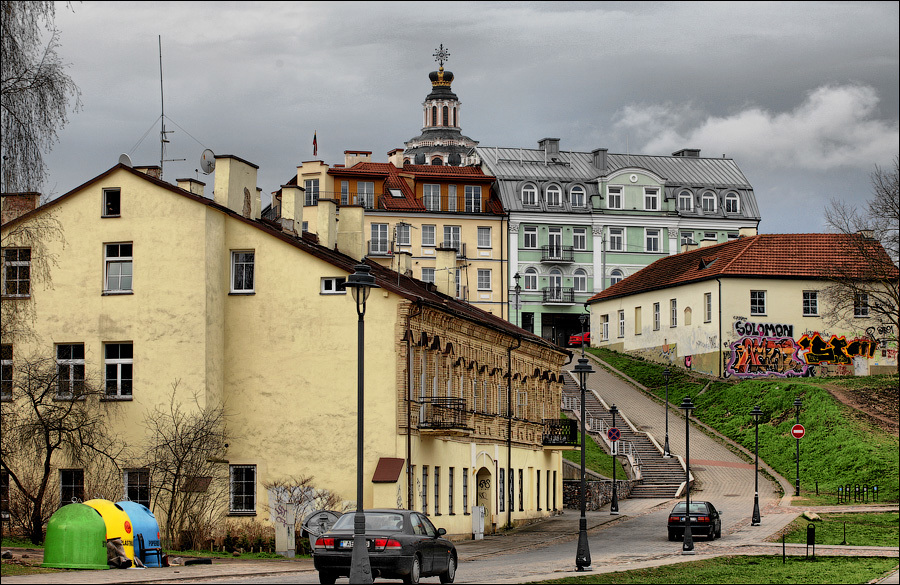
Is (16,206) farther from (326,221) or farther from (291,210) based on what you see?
(326,221)

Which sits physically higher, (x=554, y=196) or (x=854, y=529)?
(x=554, y=196)

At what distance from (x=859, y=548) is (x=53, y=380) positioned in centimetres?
2401

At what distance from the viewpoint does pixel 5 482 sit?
39219 mm

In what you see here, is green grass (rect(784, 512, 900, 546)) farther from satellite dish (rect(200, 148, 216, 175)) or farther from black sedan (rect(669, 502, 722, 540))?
satellite dish (rect(200, 148, 216, 175))

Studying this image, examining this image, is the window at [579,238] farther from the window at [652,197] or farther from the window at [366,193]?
the window at [366,193]

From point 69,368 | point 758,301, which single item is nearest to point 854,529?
point 69,368

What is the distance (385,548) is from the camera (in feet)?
84.1

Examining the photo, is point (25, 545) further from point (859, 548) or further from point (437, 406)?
point (859, 548)

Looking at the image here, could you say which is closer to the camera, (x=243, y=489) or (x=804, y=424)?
(x=243, y=489)

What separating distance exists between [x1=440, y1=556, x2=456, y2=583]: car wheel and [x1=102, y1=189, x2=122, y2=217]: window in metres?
18.1

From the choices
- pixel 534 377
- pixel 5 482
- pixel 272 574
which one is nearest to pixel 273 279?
pixel 5 482

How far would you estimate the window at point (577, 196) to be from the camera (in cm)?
10569

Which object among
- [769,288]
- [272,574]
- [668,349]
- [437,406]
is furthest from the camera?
[668,349]

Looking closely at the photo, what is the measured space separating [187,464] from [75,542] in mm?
10754
